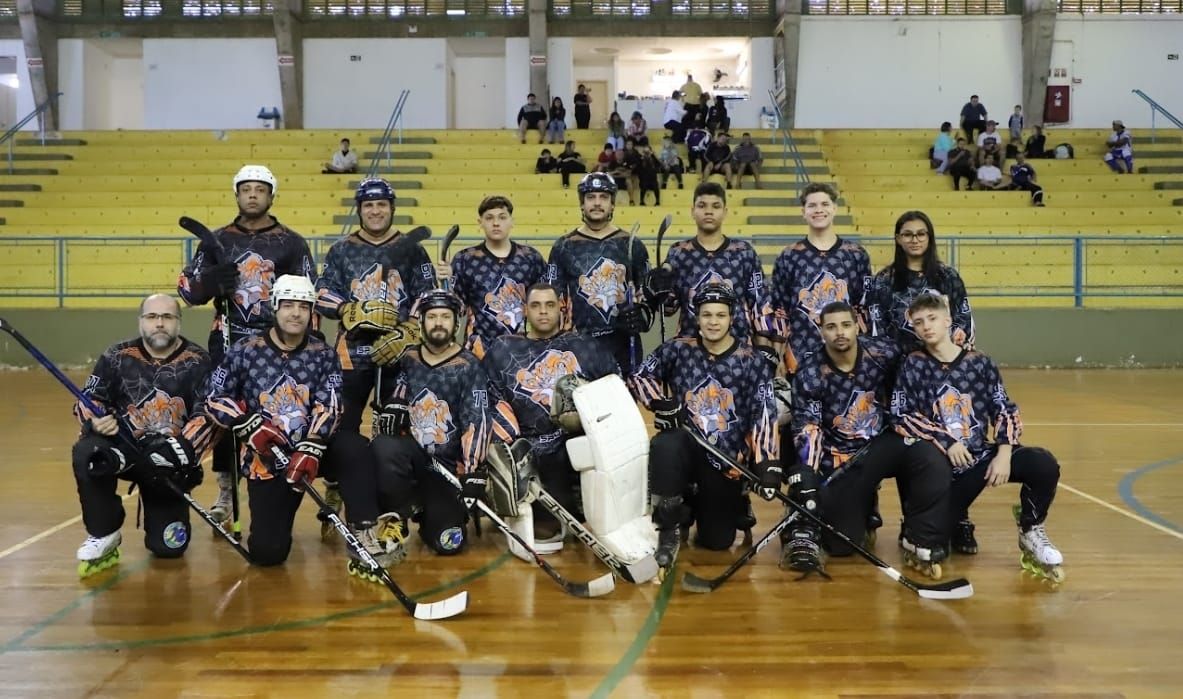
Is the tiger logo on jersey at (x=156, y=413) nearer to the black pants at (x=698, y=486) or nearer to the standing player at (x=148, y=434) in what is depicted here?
the standing player at (x=148, y=434)

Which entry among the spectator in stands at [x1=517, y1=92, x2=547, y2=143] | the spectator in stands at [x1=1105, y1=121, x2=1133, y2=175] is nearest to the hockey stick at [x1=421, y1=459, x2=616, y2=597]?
the spectator in stands at [x1=517, y1=92, x2=547, y2=143]

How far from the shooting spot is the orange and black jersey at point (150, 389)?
471cm

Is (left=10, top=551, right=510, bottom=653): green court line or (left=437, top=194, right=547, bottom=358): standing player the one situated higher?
(left=437, top=194, right=547, bottom=358): standing player

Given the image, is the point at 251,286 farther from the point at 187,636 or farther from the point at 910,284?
the point at 910,284

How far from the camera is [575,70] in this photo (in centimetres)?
2289

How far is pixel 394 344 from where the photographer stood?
490cm

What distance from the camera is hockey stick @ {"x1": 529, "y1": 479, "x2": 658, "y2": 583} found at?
14.0 feet

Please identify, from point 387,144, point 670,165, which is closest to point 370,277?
point 670,165

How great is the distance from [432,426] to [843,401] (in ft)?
6.10

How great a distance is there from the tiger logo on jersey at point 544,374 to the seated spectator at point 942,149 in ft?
48.4

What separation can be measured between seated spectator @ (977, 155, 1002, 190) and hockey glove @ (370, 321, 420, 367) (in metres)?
14.3

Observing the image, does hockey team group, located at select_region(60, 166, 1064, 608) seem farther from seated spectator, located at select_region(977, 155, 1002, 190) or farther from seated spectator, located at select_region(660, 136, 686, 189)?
seated spectator, located at select_region(977, 155, 1002, 190)

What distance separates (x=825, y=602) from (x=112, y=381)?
3245 millimetres

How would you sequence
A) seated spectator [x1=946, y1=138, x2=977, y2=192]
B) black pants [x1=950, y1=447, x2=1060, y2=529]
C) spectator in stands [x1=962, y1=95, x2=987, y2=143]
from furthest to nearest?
spectator in stands [x1=962, y1=95, x2=987, y2=143]
seated spectator [x1=946, y1=138, x2=977, y2=192]
black pants [x1=950, y1=447, x2=1060, y2=529]
